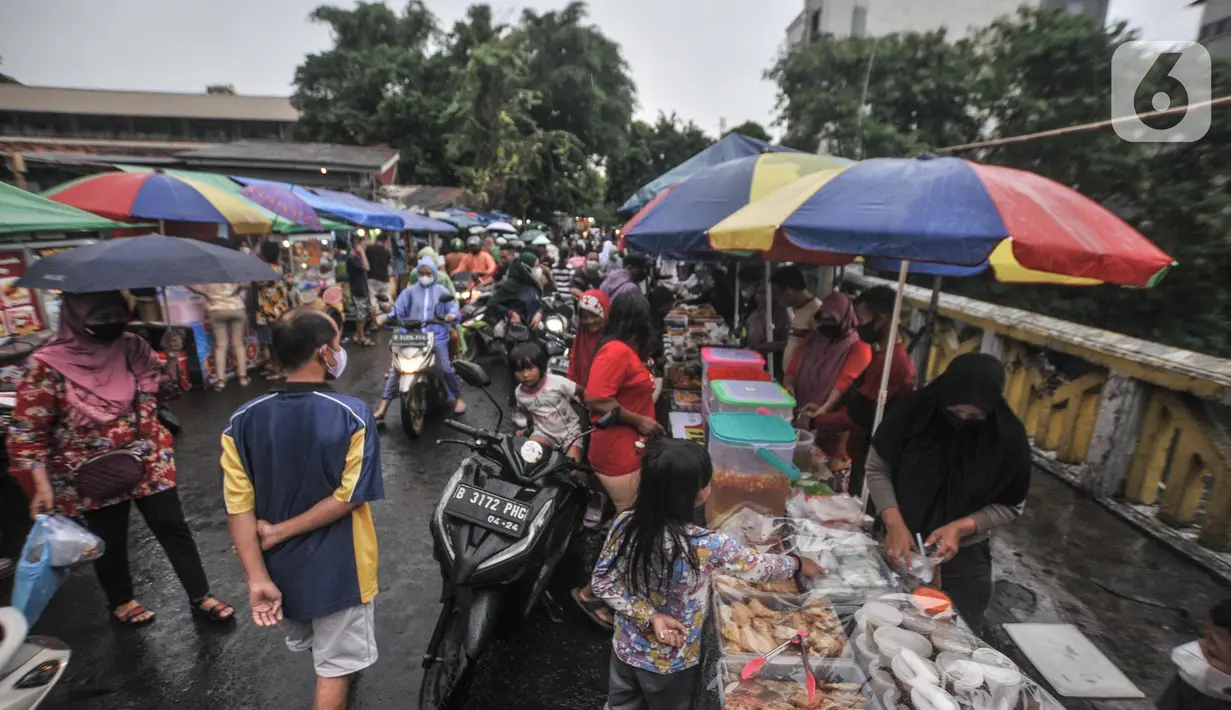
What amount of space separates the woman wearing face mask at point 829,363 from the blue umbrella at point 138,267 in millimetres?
3495

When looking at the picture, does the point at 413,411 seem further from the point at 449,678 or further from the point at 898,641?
the point at 898,641

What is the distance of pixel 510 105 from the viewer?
23.8 meters

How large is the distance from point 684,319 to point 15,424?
18.6ft

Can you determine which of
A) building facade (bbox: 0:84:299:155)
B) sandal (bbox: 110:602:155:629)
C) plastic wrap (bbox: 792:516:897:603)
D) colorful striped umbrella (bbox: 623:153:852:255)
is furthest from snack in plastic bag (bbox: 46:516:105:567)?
building facade (bbox: 0:84:299:155)

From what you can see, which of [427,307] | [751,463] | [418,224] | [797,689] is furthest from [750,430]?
[418,224]

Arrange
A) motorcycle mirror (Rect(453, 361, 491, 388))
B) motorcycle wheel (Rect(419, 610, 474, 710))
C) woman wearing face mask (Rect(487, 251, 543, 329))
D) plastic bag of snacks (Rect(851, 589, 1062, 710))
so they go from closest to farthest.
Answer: plastic bag of snacks (Rect(851, 589, 1062, 710))
motorcycle wheel (Rect(419, 610, 474, 710))
motorcycle mirror (Rect(453, 361, 491, 388))
woman wearing face mask (Rect(487, 251, 543, 329))

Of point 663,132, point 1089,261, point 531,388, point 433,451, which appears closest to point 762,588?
point 1089,261

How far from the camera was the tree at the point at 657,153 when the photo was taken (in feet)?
85.9

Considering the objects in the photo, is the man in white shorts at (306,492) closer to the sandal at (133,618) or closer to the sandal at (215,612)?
the sandal at (215,612)

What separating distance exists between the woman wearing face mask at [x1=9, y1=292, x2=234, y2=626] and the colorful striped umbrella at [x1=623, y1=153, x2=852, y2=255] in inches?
115

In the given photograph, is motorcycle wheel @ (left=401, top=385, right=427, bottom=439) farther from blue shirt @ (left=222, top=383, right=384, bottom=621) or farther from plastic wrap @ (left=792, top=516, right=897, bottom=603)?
plastic wrap @ (left=792, top=516, right=897, bottom=603)

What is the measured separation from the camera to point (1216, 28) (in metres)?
6.57

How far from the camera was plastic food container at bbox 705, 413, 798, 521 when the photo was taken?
9.19 feet

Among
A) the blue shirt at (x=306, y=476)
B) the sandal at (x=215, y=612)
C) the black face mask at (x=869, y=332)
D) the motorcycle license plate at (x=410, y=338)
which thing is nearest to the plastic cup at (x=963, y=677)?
the blue shirt at (x=306, y=476)
